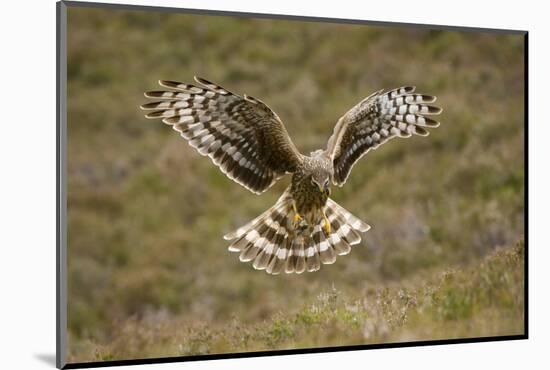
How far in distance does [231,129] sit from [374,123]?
1279 mm

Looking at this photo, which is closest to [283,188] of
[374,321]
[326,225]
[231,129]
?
[326,225]

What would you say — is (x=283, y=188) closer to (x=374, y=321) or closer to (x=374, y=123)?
(x=374, y=123)

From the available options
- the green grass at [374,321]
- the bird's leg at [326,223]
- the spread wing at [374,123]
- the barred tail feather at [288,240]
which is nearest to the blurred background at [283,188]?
the green grass at [374,321]

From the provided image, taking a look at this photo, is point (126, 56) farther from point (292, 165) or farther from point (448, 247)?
point (448, 247)

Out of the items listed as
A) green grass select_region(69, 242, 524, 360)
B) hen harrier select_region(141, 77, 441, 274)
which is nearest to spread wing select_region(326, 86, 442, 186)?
hen harrier select_region(141, 77, 441, 274)

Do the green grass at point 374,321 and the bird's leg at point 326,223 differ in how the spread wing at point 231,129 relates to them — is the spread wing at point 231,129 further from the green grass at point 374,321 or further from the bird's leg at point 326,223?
the green grass at point 374,321

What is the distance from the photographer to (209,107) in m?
6.39

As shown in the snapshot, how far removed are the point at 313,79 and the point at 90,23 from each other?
293 centimetres

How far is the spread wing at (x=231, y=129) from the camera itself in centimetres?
631

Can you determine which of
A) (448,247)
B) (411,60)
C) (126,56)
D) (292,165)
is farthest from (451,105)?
(126,56)

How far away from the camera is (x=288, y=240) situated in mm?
7125

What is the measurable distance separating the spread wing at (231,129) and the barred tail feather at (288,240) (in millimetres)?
349

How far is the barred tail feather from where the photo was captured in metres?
7.09

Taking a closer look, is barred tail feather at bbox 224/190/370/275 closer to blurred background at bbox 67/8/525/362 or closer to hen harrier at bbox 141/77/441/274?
hen harrier at bbox 141/77/441/274
